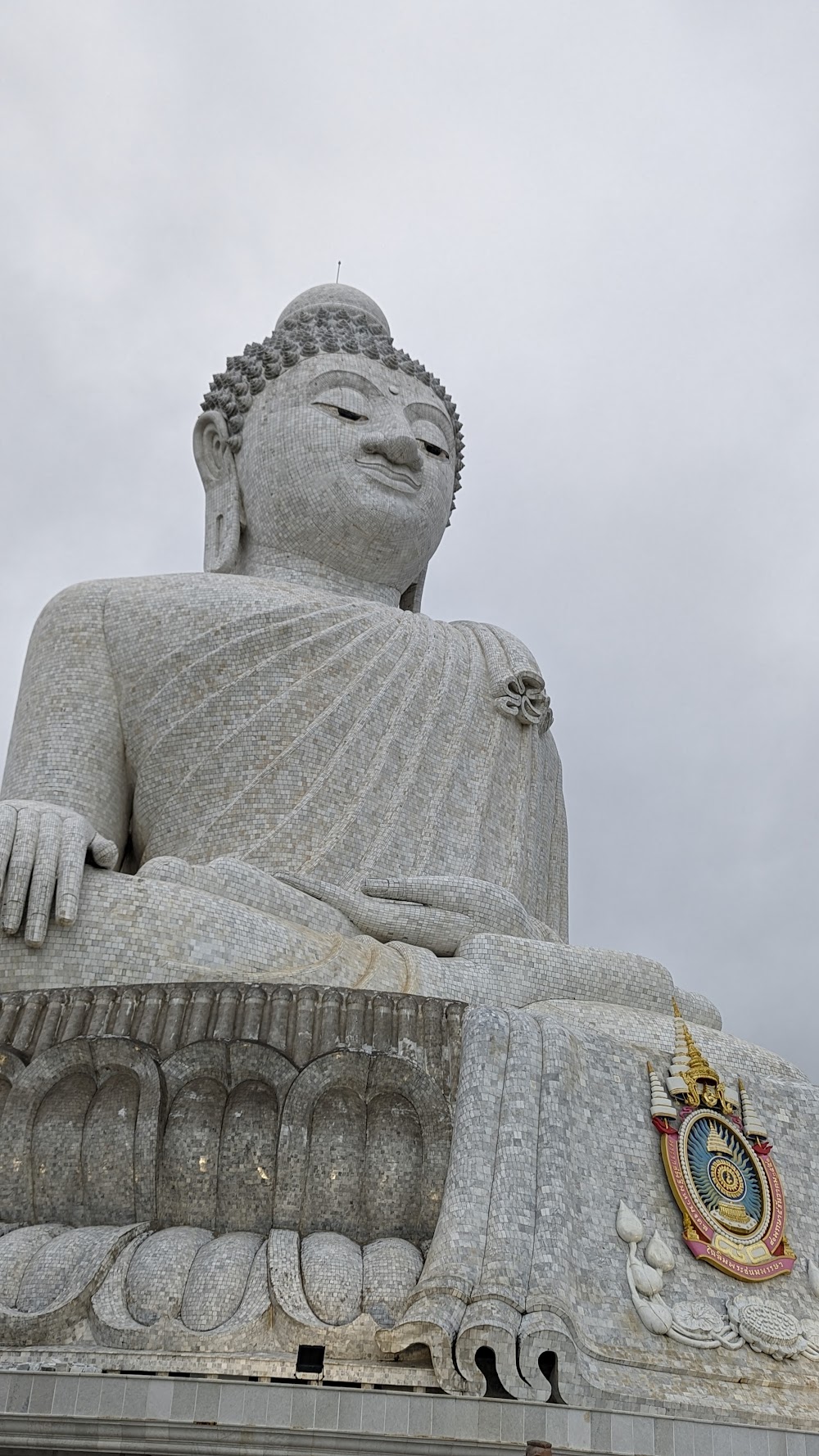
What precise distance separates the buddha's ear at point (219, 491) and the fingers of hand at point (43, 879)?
3541mm

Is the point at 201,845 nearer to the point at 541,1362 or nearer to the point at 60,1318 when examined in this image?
the point at 60,1318

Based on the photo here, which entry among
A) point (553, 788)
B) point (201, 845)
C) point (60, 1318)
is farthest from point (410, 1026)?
point (553, 788)

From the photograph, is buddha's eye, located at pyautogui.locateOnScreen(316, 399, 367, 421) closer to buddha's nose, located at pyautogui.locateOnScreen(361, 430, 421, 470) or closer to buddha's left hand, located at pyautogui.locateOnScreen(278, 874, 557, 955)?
buddha's nose, located at pyautogui.locateOnScreen(361, 430, 421, 470)

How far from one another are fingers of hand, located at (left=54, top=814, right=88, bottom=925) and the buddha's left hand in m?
1.24

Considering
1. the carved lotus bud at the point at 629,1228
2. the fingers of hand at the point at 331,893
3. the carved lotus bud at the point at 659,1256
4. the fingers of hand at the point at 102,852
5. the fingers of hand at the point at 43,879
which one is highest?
the fingers of hand at the point at 331,893

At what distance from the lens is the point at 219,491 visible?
973 cm

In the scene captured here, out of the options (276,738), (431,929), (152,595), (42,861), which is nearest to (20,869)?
(42,861)

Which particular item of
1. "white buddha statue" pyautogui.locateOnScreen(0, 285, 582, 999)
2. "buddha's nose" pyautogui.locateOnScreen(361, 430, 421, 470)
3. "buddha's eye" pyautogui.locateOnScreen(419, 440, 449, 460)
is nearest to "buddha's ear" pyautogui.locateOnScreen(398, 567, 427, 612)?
"white buddha statue" pyautogui.locateOnScreen(0, 285, 582, 999)

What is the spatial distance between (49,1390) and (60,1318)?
64 cm

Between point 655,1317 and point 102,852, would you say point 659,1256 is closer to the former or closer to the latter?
point 655,1317

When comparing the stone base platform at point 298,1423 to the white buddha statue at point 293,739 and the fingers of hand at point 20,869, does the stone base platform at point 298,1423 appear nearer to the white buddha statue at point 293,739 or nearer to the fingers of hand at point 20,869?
the white buddha statue at point 293,739

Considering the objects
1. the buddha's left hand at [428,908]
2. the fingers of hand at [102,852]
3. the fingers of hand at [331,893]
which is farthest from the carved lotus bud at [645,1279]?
the fingers of hand at [102,852]

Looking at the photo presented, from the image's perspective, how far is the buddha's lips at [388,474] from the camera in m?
9.16

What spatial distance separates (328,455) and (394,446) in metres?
0.44
